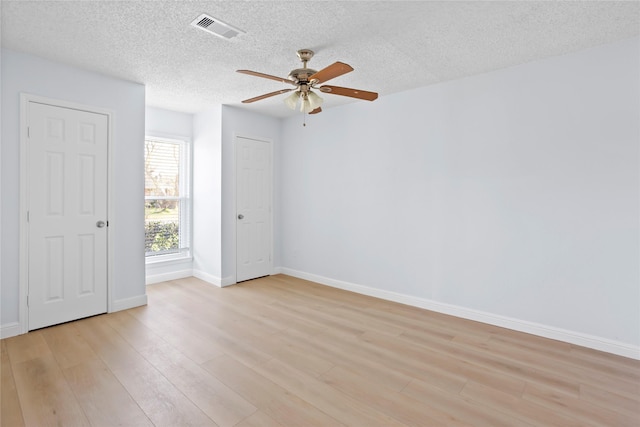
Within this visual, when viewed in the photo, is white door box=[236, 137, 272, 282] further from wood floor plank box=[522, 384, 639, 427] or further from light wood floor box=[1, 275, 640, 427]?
wood floor plank box=[522, 384, 639, 427]

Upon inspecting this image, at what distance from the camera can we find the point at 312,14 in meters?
2.33

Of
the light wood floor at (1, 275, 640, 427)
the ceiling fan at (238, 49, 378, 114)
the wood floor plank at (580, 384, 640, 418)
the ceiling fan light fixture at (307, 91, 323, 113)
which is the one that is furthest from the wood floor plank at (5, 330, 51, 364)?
the wood floor plank at (580, 384, 640, 418)

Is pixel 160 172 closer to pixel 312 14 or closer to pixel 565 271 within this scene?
pixel 312 14

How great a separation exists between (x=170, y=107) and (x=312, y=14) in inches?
128

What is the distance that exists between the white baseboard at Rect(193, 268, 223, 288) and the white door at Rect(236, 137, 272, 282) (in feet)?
1.02

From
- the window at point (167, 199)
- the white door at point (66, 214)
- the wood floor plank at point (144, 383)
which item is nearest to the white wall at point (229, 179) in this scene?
the window at point (167, 199)

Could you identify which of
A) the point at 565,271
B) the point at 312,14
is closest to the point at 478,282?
the point at 565,271

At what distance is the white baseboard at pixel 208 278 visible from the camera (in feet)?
15.7

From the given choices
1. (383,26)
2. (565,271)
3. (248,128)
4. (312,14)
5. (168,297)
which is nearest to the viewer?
(312,14)

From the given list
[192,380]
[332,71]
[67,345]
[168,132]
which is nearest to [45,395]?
[67,345]

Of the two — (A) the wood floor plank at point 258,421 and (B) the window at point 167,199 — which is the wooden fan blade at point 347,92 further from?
(B) the window at point 167,199

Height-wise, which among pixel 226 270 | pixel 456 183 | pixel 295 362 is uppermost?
pixel 456 183

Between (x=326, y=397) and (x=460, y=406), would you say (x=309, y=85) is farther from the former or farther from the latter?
(x=460, y=406)

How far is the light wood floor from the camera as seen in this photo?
198 centimetres
